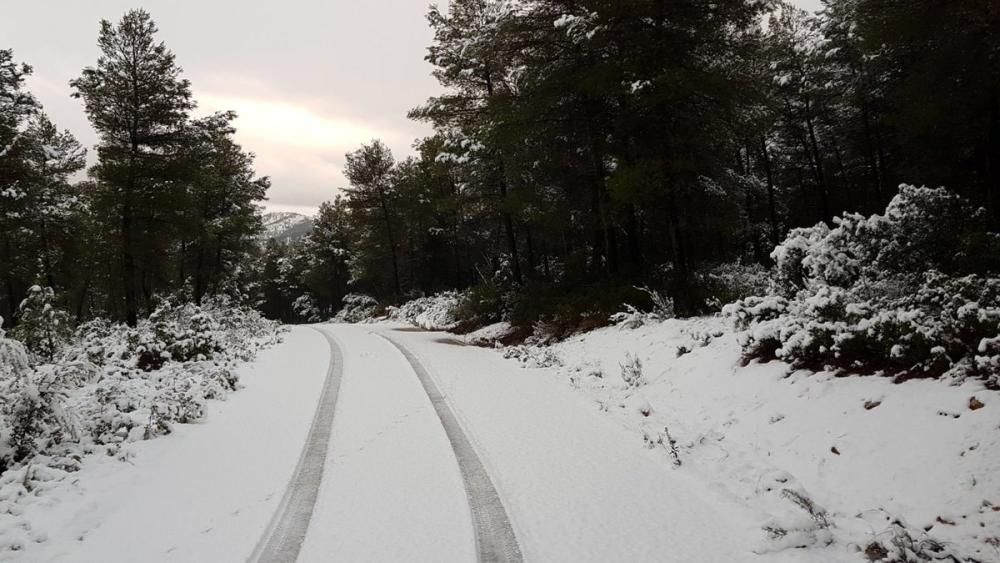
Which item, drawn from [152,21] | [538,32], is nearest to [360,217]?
[152,21]

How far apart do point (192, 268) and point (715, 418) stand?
3429 centimetres

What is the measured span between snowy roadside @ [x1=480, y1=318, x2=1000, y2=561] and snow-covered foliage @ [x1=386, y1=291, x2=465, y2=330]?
17634mm

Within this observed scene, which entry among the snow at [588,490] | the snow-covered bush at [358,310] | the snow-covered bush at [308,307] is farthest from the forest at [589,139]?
the snow-covered bush at [308,307]

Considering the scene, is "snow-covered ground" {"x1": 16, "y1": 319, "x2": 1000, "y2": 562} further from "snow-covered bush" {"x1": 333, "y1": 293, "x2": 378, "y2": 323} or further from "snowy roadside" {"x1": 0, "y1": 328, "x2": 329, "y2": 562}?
"snow-covered bush" {"x1": 333, "y1": 293, "x2": 378, "y2": 323}

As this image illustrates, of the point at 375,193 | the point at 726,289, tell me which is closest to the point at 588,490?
the point at 726,289

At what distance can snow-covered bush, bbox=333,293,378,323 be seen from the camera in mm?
40812

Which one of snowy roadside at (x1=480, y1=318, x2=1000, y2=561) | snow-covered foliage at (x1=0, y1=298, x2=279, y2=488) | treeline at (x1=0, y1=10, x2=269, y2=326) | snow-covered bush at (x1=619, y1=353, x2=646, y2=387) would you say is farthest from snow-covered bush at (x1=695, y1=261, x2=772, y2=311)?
treeline at (x1=0, y1=10, x2=269, y2=326)

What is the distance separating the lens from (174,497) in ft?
Result: 17.6

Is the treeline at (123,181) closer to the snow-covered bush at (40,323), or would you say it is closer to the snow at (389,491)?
the snow-covered bush at (40,323)

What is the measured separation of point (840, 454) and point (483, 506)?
3.31 metres

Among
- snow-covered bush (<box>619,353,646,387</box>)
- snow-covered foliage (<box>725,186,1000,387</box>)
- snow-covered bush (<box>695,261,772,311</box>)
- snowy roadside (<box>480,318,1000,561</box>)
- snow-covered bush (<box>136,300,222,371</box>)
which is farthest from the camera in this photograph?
snow-covered bush (<box>136,300,222,371</box>)

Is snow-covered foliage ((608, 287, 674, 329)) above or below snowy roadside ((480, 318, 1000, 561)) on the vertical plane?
above

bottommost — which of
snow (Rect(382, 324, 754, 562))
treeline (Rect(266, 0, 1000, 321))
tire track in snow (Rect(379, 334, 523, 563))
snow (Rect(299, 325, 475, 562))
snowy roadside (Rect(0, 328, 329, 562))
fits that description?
snow (Rect(382, 324, 754, 562))

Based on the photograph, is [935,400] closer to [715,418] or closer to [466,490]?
[715,418]
